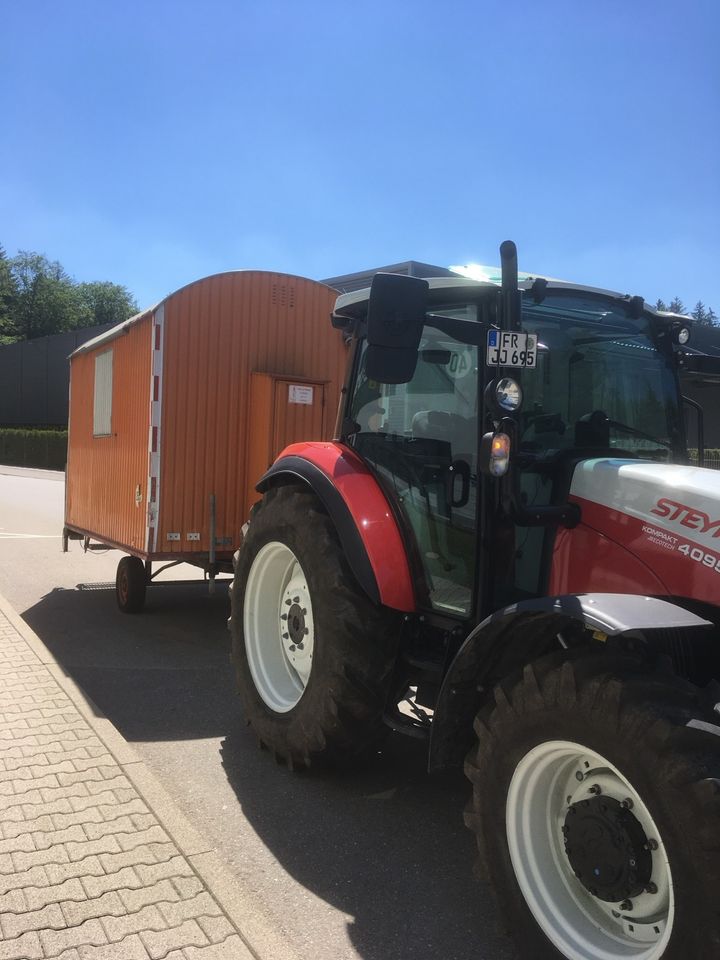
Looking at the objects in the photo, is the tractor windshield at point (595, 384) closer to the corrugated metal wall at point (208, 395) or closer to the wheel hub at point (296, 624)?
the wheel hub at point (296, 624)

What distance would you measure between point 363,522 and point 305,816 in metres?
1.35

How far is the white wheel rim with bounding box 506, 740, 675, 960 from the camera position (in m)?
2.30

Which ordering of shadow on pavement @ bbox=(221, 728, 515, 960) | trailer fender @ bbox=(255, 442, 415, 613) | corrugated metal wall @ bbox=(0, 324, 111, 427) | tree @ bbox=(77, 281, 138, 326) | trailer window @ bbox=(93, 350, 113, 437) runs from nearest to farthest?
shadow on pavement @ bbox=(221, 728, 515, 960) < trailer fender @ bbox=(255, 442, 415, 613) < trailer window @ bbox=(93, 350, 113, 437) < corrugated metal wall @ bbox=(0, 324, 111, 427) < tree @ bbox=(77, 281, 138, 326)

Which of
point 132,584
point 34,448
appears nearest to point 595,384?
point 132,584

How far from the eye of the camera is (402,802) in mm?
3832

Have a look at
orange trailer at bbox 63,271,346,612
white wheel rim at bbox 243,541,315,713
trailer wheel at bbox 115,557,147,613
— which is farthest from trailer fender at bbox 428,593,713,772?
trailer wheel at bbox 115,557,147,613

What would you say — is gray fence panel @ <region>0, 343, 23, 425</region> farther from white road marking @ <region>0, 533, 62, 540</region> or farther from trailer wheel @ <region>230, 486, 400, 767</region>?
trailer wheel @ <region>230, 486, 400, 767</region>

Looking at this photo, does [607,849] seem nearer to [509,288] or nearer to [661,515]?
[661,515]

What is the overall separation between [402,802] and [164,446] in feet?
12.4

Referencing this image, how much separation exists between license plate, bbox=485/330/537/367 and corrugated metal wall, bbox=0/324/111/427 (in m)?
46.8

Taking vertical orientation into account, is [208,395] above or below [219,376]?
below

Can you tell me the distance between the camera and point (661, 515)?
281 centimetres

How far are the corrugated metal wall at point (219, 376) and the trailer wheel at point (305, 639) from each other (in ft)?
7.12

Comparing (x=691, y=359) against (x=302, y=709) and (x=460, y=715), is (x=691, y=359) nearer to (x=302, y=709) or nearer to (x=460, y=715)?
(x=460, y=715)
